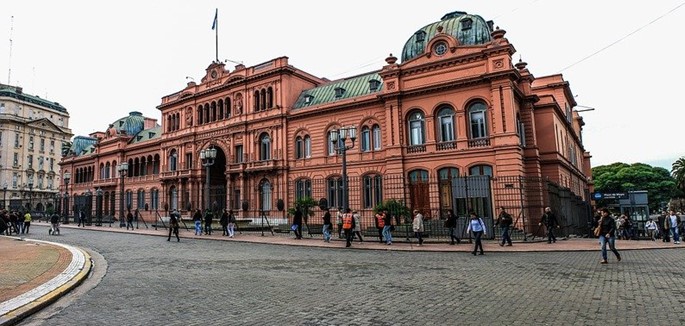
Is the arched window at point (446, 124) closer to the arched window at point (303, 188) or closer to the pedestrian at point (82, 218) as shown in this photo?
the arched window at point (303, 188)

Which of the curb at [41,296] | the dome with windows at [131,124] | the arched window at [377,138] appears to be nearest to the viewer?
the curb at [41,296]

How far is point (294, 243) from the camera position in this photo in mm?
20156

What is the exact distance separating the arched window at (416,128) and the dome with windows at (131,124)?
4333cm

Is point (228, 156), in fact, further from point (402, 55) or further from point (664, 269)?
point (664, 269)

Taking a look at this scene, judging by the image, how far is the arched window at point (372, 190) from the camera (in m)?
30.8

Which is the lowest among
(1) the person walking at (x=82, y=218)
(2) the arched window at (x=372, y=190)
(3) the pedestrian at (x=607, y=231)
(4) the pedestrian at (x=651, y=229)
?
(4) the pedestrian at (x=651, y=229)

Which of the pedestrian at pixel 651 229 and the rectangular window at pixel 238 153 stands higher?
the rectangular window at pixel 238 153

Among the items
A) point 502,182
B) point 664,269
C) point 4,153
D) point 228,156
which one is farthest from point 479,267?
point 4,153

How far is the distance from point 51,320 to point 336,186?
27320 millimetres

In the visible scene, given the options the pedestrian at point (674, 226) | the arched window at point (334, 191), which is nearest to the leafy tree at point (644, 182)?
the pedestrian at point (674, 226)

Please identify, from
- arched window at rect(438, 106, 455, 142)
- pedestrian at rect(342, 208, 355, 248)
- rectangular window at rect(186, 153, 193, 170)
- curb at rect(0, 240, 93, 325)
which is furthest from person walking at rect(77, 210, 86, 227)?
arched window at rect(438, 106, 455, 142)

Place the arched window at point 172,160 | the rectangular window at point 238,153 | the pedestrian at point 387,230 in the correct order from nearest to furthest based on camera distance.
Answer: the pedestrian at point 387,230, the rectangular window at point 238,153, the arched window at point 172,160

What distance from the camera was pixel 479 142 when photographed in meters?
26.9

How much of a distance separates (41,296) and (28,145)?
87088 millimetres
